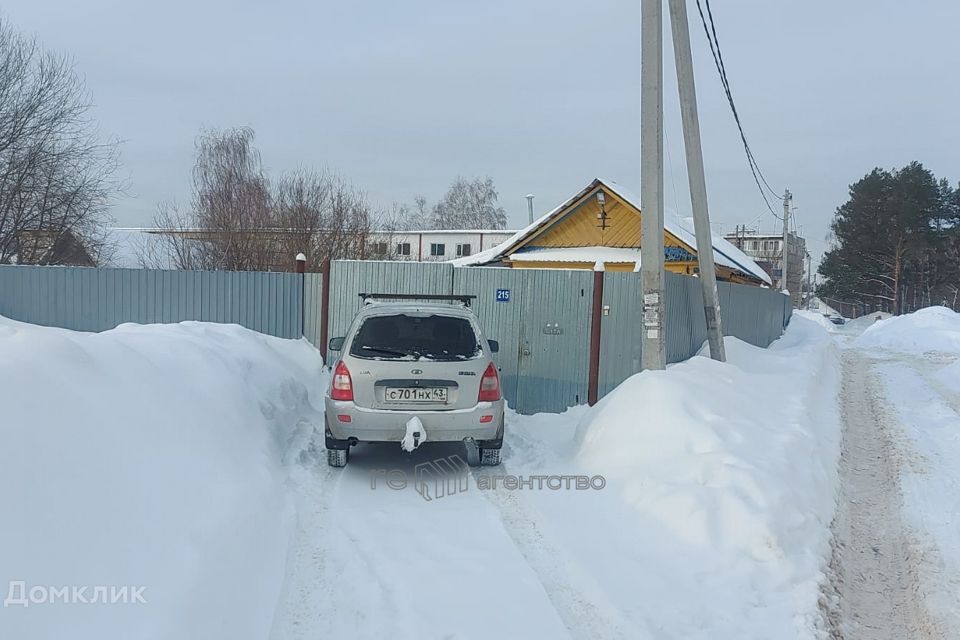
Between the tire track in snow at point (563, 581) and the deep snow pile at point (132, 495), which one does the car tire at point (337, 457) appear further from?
the tire track in snow at point (563, 581)

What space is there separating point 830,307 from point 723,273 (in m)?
58.7

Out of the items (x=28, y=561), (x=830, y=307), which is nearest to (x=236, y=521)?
(x=28, y=561)

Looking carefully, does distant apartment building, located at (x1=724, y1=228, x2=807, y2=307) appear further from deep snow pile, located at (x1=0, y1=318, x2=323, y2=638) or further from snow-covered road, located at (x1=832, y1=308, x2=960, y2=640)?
deep snow pile, located at (x1=0, y1=318, x2=323, y2=638)

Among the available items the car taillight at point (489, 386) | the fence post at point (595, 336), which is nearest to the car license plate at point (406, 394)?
the car taillight at point (489, 386)

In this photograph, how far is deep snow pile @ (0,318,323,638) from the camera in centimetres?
293

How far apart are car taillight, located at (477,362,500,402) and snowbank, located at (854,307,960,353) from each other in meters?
22.7

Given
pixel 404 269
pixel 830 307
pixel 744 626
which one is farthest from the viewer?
pixel 830 307

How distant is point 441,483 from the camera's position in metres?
6.03

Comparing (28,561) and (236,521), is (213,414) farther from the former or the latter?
(28,561)

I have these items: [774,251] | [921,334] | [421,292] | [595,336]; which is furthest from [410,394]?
[774,251]

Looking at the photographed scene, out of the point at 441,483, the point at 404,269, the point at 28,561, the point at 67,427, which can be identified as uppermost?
the point at 404,269

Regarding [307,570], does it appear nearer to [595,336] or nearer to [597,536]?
[597,536]

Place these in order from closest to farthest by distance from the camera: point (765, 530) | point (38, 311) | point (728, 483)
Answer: point (765, 530) → point (728, 483) → point (38, 311)

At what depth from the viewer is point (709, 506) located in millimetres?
4871
